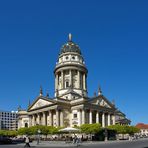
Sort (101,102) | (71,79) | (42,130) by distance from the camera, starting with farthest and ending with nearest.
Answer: (71,79), (101,102), (42,130)

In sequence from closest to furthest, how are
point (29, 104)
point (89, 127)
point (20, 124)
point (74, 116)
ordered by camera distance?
point (89, 127)
point (74, 116)
point (29, 104)
point (20, 124)

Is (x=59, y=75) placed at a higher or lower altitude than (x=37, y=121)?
higher

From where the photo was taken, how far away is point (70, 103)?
317 ft

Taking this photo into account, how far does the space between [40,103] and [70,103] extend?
39.1 feet

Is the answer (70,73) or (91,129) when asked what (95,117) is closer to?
(70,73)

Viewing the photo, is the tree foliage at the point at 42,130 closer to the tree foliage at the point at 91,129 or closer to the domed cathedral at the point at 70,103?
the domed cathedral at the point at 70,103

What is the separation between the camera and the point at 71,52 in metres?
114

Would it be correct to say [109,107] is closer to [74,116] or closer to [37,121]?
[74,116]

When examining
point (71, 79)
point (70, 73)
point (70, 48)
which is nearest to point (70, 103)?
point (71, 79)

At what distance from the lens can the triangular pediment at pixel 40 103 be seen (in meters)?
97.6

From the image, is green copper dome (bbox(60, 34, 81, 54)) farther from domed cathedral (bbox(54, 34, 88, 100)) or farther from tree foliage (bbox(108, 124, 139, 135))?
tree foliage (bbox(108, 124, 139, 135))

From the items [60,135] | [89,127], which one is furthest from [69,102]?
[89,127]

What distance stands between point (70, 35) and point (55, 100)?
122ft

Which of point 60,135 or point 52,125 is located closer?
point 60,135
